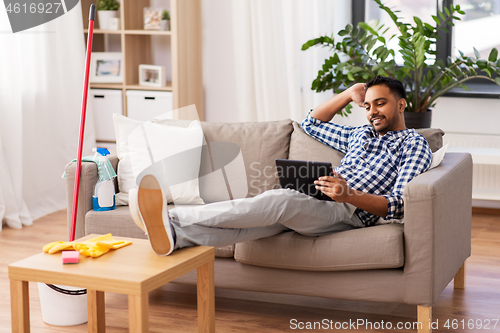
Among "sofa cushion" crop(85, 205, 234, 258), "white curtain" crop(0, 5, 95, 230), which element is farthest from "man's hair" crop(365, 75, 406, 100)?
"white curtain" crop(0, 5, 95, 230)

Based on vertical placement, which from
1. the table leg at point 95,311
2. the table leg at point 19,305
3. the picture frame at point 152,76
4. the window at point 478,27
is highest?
the window at point 478,27

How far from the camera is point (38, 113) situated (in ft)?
12.9

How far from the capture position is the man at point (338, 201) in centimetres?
182

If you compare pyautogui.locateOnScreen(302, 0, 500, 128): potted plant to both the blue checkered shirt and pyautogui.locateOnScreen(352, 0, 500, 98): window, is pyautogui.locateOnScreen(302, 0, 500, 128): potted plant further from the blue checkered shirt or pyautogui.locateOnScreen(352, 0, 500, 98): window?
the blue checkered shirt

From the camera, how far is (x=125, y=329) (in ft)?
7.19

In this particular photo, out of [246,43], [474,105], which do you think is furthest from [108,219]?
[474,105]

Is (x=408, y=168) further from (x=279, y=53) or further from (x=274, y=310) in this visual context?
(x=279, y=53)

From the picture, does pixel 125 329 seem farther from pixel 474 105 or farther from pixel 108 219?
pixel 474 105

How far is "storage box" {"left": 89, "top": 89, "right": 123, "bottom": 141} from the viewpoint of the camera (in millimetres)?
4242

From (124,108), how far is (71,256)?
2.57 m

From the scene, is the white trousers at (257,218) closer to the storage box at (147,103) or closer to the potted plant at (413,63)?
the potted plant at (413,63)

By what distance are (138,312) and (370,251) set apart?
0.83 metres

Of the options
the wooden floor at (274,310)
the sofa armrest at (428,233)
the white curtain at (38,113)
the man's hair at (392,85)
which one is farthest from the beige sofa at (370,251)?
the white curtain at (38,113)

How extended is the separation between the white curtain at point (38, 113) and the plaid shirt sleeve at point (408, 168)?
2.40m
